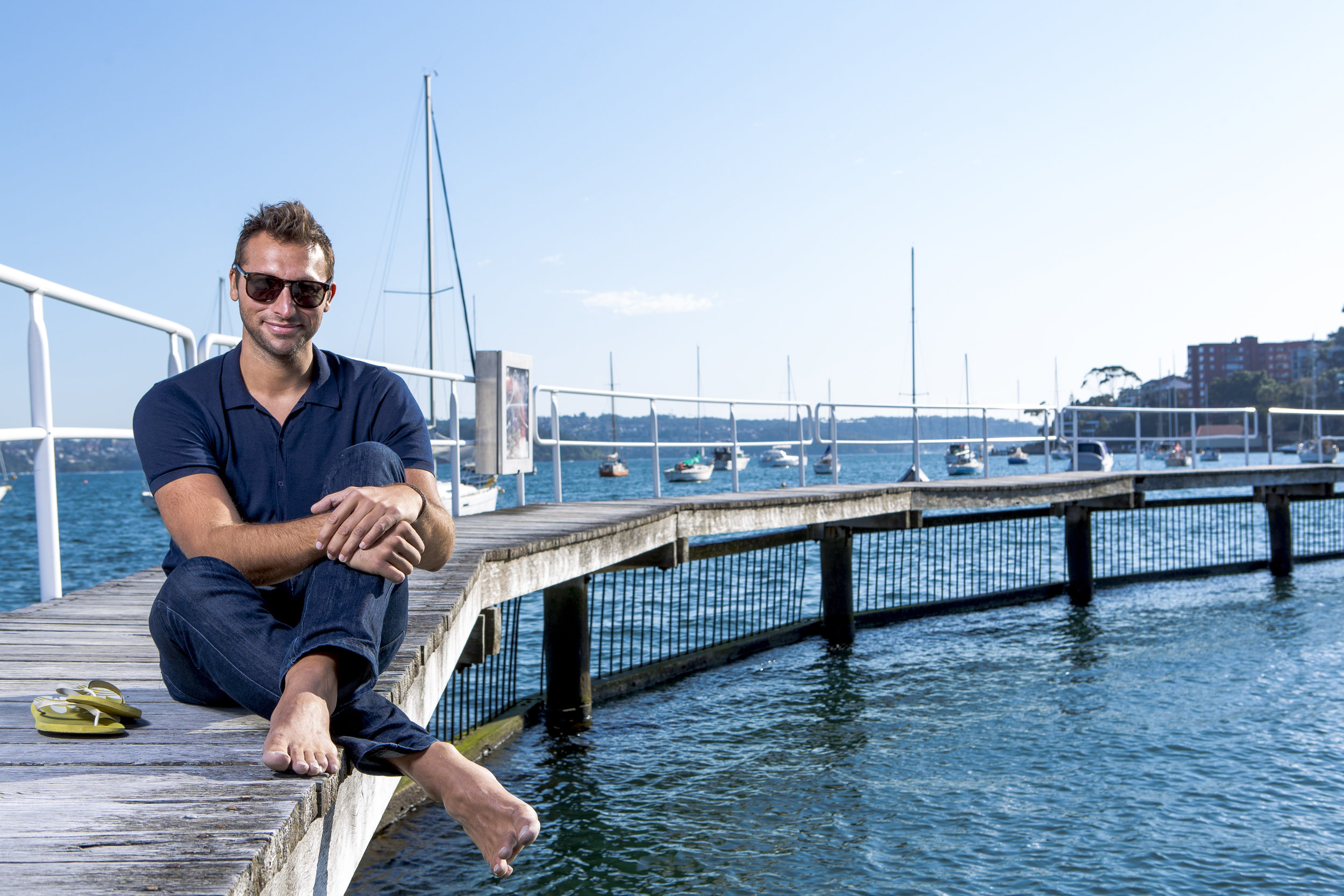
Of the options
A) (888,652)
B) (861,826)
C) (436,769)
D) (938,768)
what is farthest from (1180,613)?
(436,769)

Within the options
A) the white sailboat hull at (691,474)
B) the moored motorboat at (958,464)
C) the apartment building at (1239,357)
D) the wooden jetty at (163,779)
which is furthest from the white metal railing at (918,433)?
the apartment building at (1239,357)

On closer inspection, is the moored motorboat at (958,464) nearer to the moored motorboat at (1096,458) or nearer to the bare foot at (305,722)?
the moored motorboat at (1096,458)

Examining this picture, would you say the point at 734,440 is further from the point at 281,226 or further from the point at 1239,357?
the point at 1239,357

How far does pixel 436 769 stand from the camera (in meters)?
1.97

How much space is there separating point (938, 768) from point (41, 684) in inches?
236

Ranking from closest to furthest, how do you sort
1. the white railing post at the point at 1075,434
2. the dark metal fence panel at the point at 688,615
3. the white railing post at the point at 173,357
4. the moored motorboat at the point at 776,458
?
1. the white railing post at the point at 173,357
2. the dark metal fence panel at the point at 688,615
3. the white railing post at the point at 1075,434
4. the moored motorboat at the point at 776,458

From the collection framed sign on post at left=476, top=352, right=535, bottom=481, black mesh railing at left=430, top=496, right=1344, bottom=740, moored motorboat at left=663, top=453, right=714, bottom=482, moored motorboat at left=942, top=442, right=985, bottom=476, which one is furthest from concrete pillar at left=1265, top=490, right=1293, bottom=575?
moored motorboat at left=663, top=453, right=714, bottom=482

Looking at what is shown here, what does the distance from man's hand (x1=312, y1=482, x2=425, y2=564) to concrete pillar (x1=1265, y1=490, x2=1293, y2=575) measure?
18.0m

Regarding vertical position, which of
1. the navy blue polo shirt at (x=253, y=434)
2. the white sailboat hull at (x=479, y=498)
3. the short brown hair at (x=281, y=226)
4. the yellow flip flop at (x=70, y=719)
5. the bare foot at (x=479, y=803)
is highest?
the short brown hair at (x=281, y=226)

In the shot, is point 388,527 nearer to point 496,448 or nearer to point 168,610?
point 168,610

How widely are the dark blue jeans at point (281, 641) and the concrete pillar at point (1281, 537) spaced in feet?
59.2

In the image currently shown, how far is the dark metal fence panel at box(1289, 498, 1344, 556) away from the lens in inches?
1068

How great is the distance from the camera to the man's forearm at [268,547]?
2.14 m

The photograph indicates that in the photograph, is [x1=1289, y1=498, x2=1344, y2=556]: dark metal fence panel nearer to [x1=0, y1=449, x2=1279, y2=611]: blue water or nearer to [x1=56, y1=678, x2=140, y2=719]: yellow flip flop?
[x1=0, y1=449, x2=1279, y2=611]: blue water
